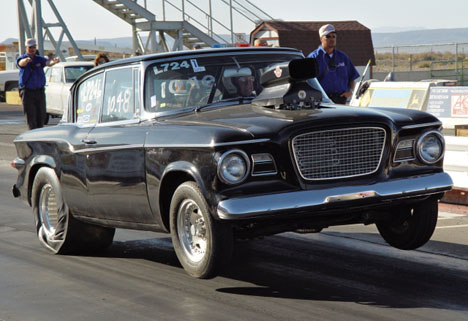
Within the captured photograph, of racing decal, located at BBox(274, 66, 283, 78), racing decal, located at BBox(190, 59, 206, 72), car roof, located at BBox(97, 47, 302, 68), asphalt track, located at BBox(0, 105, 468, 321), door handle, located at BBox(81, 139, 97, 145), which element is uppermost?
car roof, located at BBox(97, 47, 302, 68)

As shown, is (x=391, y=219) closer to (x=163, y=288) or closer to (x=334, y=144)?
(x=334, y=144)

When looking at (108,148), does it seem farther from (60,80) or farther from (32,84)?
(60,80)

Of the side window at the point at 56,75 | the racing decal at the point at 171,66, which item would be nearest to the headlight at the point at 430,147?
the racing decal at the point at 171,66

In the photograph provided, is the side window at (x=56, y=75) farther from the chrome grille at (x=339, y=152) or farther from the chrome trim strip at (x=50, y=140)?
the chrome grille at (x=339, y=152)

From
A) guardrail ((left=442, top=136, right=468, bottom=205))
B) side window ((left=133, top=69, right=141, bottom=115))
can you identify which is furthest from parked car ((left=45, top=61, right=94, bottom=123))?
side window ((left=133, top=69, right=141, bottom=115))

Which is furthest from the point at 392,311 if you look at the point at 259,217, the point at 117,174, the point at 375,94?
the point at 375,94

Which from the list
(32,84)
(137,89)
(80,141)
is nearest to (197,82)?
(137,89)

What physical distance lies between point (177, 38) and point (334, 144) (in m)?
28.8

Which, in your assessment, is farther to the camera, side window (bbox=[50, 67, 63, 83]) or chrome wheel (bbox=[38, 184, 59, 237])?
side window (bbox=[50, 67, 63, 83])

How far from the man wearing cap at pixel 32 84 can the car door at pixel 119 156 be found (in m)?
9.33

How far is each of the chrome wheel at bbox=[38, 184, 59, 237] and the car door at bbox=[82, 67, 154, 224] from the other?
0.85 m

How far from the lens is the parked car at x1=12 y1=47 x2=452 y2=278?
19.4 feet

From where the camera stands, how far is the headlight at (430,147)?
6.48m

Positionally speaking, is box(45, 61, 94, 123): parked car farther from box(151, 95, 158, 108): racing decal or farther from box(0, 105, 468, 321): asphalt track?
box(151, 95, 158, 108): racing decal
